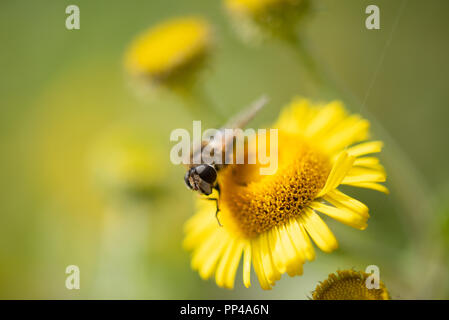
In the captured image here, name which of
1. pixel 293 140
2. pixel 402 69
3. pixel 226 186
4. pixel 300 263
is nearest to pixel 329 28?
pixel 402 69

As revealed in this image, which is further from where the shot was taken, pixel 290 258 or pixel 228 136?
pixel 228 136

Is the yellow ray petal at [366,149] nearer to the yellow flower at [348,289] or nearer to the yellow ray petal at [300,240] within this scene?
the yellow ray petal at [300,240]

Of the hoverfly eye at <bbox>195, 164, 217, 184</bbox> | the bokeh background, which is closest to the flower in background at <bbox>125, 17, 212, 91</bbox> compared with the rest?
the bokeh background

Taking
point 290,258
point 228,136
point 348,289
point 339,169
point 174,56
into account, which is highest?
point 174,56

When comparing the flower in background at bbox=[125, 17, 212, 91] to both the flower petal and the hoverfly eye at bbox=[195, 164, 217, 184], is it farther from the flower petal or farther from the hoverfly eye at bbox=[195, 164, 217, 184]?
the flower petal

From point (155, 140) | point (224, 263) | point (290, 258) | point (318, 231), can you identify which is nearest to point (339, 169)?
point (318, 231)

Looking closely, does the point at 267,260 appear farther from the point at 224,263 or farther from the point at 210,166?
the point at 210,166

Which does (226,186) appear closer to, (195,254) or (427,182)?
(195,254)
